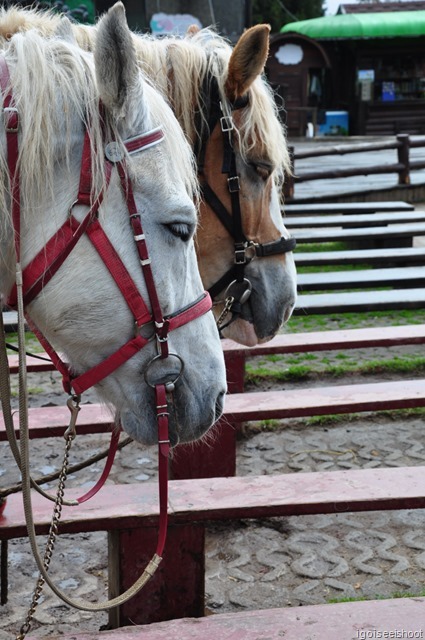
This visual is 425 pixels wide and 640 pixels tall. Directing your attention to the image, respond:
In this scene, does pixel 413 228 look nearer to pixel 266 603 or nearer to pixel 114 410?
pixel 266 603

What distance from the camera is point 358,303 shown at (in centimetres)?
557

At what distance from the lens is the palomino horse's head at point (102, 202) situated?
1.64 meters

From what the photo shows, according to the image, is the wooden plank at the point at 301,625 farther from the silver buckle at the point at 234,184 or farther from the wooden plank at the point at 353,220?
the wooden plank at the point at 353,220

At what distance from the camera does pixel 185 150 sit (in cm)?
183

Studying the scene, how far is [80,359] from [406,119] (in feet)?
86.1

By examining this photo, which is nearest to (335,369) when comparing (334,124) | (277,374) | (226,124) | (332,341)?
(277,374)

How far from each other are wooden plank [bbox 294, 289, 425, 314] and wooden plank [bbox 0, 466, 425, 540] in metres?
2.84

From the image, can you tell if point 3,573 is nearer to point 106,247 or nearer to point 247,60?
point 106,247

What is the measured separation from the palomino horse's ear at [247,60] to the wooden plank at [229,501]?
171cm

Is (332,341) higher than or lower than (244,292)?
lower

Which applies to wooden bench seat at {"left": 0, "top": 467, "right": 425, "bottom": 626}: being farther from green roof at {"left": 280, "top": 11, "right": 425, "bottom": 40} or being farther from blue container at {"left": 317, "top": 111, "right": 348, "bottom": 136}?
blue container at {"left": 317, "top": 111, "right": 348, "bottom": 136}

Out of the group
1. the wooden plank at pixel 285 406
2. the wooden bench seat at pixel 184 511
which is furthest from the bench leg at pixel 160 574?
the wooden plank at pixel 285 406

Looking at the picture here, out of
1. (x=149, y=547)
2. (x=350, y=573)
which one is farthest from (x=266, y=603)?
(x=149, y=547)

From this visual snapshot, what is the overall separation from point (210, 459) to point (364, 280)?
3.09m
